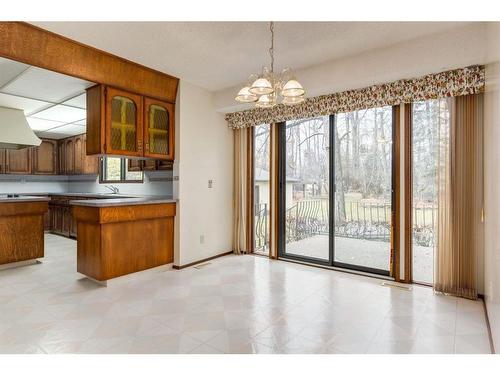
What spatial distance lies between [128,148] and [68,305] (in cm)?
170

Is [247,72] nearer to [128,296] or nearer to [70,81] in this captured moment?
[70,81]

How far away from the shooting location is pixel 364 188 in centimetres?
358

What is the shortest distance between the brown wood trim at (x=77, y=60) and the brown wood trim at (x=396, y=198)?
2.68 meters

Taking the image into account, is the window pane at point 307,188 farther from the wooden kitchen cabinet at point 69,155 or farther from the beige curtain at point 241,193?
the wooden kitchen cabinet at point 69,155

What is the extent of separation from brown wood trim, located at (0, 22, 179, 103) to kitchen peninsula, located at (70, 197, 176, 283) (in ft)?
4.30

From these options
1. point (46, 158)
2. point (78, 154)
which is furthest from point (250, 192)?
point (46, 158)

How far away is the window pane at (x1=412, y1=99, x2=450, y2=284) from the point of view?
3102 mm

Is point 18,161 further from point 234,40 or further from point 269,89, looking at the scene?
point 269,89

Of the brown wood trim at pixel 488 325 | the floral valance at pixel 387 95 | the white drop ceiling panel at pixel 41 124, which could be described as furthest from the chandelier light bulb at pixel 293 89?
the white drop ceiling panel at pixel 41 124

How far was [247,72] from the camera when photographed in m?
3.52

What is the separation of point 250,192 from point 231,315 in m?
2.32

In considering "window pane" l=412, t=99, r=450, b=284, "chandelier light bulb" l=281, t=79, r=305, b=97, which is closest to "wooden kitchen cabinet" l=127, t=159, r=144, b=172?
"chandelier light bulb" l=281, t=79, r=305, b=97

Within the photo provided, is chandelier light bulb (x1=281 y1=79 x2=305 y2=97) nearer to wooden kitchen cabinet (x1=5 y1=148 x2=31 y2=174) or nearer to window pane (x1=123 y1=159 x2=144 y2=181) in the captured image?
window pane (x1=123 y1=159 x2=144 y2=181)
